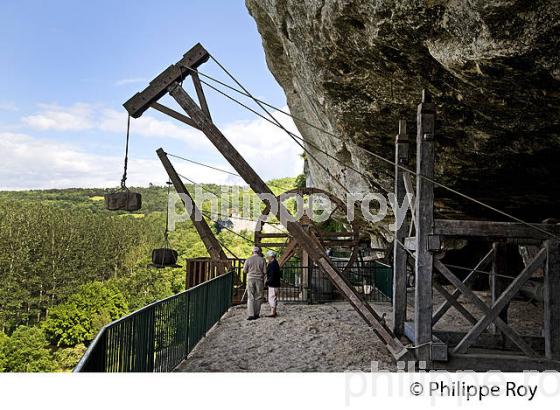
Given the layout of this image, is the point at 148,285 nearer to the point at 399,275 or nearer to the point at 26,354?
the point at 26,354

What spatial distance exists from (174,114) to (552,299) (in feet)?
20.7

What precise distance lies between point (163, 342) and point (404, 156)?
4431mm

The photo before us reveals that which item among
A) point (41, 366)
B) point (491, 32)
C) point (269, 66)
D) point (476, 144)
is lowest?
point (41, 366)

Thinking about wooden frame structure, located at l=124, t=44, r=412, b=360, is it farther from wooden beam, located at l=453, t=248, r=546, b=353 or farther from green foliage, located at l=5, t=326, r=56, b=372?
green foliage, located at l=5, t=326, r=56, b=372

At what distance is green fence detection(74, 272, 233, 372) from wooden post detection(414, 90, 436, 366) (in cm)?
326

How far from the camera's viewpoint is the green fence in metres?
3.78

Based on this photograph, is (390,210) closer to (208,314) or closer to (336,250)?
(208,314)

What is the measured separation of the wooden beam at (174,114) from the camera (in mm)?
7547

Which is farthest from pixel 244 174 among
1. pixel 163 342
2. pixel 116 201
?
pixel 163 342

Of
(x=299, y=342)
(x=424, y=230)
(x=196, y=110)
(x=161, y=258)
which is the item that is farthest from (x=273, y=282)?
(x=424, y=230)

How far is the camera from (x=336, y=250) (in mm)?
26375

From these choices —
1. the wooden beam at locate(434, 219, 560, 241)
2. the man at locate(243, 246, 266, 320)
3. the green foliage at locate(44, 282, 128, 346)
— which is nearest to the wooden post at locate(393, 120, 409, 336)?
the wooden beam at locate(434, 219, 560, 241)

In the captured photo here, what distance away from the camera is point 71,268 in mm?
62219

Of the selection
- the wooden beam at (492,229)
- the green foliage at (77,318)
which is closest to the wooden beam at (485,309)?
the wooden beam at (492,229)
